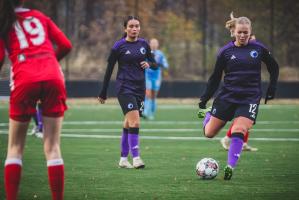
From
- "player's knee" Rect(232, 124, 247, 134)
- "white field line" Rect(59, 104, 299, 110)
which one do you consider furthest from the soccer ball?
"white field line" Rect(59, 104, 299, 110)

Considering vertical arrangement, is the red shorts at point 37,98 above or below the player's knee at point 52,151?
above

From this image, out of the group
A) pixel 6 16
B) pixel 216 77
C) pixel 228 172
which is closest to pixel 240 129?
pixel 228 172

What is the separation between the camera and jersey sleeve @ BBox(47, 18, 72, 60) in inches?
251

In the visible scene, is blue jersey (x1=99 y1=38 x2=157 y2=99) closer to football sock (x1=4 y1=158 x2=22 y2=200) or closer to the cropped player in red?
the cropped player in red

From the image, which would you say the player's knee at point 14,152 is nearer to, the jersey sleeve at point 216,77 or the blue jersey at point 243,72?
the blue jersey at point 243,72

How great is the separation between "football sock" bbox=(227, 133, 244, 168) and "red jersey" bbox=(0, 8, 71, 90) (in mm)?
3252

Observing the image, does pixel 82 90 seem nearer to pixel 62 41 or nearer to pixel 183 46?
pixel 183 46

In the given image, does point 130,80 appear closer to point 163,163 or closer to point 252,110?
point 163,163

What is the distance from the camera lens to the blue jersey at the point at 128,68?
10.3 m

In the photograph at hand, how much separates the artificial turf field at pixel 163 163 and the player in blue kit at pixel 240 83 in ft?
2.20

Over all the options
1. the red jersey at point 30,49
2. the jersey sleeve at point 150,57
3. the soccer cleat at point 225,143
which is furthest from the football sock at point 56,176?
the soccer cleat at point 225,143

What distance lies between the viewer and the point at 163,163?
35.0 ft

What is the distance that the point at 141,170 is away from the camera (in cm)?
994

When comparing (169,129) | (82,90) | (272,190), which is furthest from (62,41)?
(82,90)
